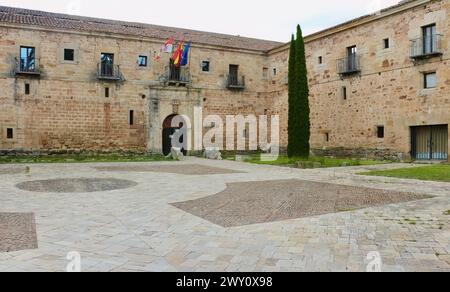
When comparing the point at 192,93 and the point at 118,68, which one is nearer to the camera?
the point at 118,68

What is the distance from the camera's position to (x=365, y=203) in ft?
23.3

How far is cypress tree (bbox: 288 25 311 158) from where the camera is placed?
17.5 metres

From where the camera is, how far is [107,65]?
21.8 metres

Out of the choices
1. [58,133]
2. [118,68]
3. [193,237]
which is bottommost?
[193,237]

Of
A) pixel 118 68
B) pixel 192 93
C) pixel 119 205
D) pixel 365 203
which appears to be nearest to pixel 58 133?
pixel 118 68

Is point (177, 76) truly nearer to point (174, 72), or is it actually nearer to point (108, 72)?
point (174, 72)

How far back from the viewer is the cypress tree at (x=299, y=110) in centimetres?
1747

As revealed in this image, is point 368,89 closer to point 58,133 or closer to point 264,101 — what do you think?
point 264,101

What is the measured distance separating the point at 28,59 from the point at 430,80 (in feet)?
65.4

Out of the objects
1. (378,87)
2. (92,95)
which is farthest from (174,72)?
(378,87)

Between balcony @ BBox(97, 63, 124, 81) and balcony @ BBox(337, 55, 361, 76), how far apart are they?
12491 millimetres

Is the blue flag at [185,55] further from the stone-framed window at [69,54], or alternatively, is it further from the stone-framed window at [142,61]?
the stone-framed window at [69,54]

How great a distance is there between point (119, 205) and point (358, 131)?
1602 cm

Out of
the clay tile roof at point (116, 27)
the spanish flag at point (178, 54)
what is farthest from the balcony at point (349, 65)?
the spanish flag at point (178, 54)
